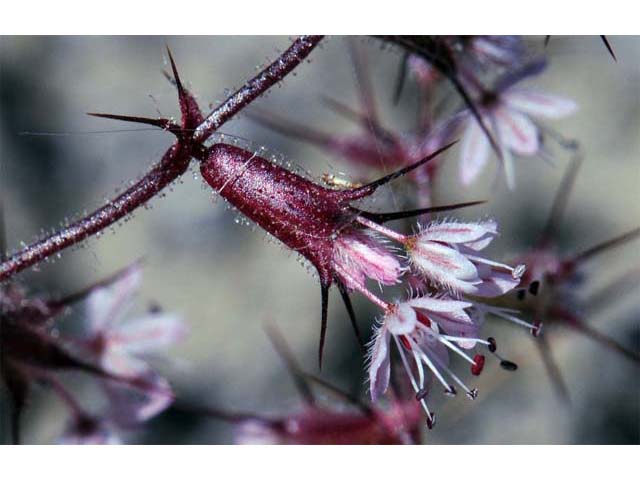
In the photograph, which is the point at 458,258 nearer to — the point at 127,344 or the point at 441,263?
the point at 441,263

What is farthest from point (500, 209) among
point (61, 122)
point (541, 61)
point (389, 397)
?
point (61, 122)

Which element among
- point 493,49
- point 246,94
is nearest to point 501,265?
point 246,94

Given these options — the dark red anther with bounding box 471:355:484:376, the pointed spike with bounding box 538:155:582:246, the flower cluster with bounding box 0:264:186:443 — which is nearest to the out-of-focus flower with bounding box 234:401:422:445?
the flower cluster with bounding box 0:264:186:443

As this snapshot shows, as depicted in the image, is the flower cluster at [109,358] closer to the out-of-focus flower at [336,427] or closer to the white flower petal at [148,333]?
the white flower petal at [148,333]

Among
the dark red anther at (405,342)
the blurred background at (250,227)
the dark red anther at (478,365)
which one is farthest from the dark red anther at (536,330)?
the blurred background at (250,227)

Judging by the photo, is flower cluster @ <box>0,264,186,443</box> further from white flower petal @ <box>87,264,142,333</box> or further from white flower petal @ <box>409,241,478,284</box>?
white flower petal @ <box>409,241,478,284</box>
